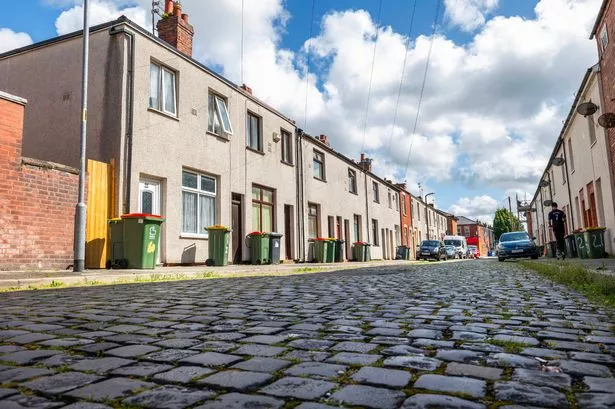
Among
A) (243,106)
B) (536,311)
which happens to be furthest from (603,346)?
(243,106)

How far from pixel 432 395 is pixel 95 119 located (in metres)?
12.7

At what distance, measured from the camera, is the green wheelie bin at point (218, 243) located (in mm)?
14086

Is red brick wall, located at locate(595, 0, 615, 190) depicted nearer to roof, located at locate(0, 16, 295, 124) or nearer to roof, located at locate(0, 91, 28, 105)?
roof, located at locate(0, 16, 295, 124)

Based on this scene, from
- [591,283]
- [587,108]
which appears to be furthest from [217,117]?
[591,283]

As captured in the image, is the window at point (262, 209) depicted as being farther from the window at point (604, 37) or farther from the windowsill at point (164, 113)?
the window at point (604, 37)

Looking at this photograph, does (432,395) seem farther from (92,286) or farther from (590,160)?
(590,160)

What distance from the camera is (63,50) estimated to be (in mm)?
13367

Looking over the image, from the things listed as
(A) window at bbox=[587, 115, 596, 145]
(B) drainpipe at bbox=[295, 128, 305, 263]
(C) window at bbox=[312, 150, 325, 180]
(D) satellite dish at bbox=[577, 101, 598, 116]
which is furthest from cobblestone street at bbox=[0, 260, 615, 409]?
(C) window at bbox=[312, 150, 325, 180]

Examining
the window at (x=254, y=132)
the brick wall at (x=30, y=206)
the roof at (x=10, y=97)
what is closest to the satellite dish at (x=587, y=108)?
the window at (x=254, y=132)

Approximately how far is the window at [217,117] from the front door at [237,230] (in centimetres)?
231

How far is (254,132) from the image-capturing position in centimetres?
1858

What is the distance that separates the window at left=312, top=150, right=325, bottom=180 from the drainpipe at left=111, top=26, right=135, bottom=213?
1212 cm

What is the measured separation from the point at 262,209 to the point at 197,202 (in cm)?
414

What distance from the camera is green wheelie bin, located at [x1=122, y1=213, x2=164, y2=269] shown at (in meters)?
11.0
